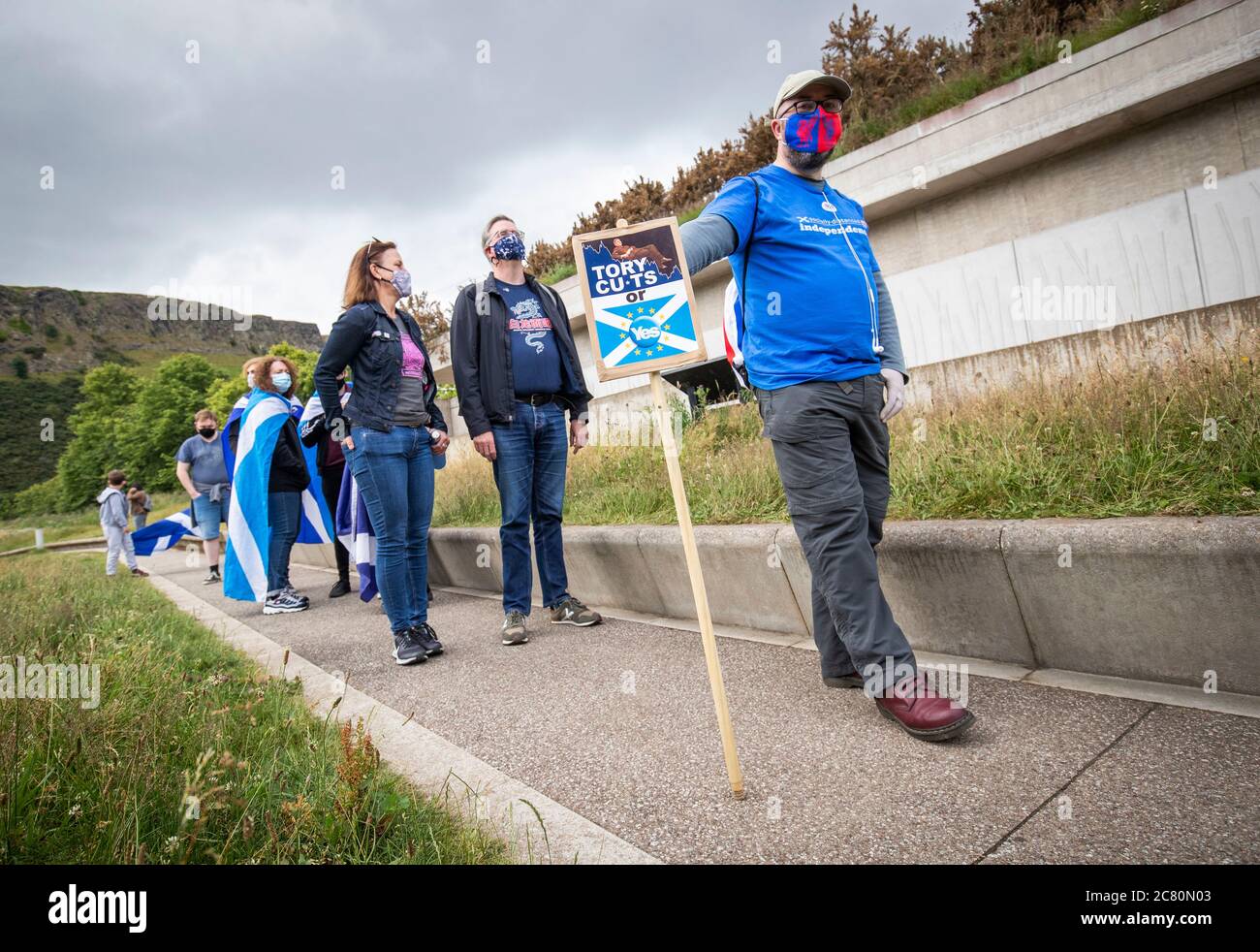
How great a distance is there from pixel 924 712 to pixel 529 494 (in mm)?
3022

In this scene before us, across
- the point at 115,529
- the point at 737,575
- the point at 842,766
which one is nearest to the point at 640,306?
the point at 842,766

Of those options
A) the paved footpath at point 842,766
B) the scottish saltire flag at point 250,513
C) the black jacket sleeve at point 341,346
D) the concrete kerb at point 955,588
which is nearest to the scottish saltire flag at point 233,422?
the scottish saltire flag at point 250,513

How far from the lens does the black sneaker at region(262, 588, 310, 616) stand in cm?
727

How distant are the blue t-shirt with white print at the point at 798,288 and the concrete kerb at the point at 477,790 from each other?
5.76 ft

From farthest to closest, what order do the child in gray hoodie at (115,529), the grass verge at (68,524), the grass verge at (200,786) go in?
the grass verge at (68,524) < the child in gray hoodie at (115,529) < the grass verge at (200,786)

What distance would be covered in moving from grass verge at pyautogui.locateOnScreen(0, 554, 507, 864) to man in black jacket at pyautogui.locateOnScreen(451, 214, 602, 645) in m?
1.83

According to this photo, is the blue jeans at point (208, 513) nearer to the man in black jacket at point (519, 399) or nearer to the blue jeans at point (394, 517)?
the blue jeans at point (394, 517)

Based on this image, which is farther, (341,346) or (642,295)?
(341,346)

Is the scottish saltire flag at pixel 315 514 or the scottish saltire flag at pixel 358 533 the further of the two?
the scottish saltire flag at pixel 315 514

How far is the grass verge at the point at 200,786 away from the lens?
2.07 m

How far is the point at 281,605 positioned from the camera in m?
7.30

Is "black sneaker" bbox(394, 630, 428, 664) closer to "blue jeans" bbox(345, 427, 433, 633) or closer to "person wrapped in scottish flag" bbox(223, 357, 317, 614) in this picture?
"blue jeans" bbox(345, 427, 433, 633)

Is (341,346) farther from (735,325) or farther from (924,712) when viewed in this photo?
(924,712)
